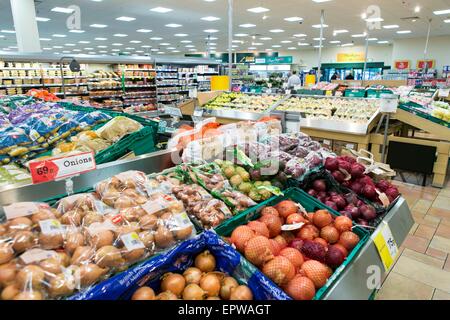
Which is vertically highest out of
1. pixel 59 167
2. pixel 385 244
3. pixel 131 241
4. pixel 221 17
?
pixel 221 17

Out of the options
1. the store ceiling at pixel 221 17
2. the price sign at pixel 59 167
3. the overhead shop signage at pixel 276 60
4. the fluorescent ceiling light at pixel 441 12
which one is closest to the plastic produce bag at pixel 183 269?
the price sign at pixel 59 167

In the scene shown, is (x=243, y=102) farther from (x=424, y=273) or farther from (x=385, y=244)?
(x=385, y=244)

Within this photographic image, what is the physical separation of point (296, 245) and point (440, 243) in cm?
277

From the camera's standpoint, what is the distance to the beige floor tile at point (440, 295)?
2.43m

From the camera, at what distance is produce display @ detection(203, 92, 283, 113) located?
6.86 metres

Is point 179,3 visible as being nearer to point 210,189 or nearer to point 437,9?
point 437,9

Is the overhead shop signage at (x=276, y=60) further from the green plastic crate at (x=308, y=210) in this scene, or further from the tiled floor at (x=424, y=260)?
the green plastic crate at (x=308, y=210)

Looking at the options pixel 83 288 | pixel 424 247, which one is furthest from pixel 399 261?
pixel 83 288

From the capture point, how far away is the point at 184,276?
1148 mm

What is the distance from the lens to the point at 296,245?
141 cm

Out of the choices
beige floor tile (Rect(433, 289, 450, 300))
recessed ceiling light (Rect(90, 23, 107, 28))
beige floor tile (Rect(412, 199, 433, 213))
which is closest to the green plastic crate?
beige floor tile (Rect(433, 289, 450, 300))

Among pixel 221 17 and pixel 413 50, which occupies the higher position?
pixel 221 17

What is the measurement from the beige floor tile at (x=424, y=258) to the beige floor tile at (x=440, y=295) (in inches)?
16.5

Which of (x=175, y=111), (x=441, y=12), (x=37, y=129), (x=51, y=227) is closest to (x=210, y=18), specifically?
(x=441, y=12)
